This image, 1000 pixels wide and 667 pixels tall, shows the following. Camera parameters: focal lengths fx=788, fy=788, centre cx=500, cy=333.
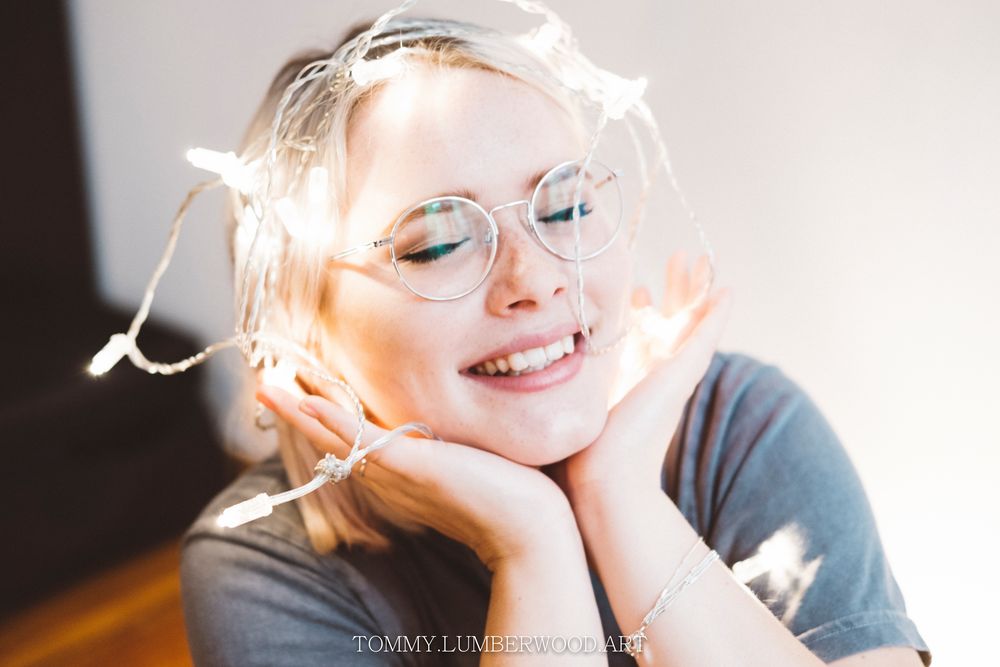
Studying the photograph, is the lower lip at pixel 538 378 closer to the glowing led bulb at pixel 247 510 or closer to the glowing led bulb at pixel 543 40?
the glowing led bulb at pixel 247 510

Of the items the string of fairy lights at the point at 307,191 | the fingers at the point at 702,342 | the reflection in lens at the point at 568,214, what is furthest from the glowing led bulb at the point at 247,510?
the fingers at the point at 702,342

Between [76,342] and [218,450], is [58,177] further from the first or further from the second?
[218,450]

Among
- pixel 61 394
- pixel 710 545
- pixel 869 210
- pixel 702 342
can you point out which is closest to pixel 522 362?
pixel 702 342

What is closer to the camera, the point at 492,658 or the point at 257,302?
the point at 492,658

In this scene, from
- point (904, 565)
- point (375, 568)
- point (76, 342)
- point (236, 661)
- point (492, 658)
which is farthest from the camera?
point (76, 342)

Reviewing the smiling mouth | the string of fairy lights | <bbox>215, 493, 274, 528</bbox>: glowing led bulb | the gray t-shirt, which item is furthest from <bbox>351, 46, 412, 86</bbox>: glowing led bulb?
the gray t-shirt

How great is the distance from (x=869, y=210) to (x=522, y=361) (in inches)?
29.7

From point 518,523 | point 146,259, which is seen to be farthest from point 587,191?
point 146,259

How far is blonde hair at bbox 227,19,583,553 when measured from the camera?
3.58 feet

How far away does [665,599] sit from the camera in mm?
987

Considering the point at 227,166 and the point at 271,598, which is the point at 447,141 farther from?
the point at 271,598

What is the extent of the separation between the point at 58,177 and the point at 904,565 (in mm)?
2461

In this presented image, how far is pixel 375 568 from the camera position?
1.21 m

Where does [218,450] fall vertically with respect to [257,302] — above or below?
below
